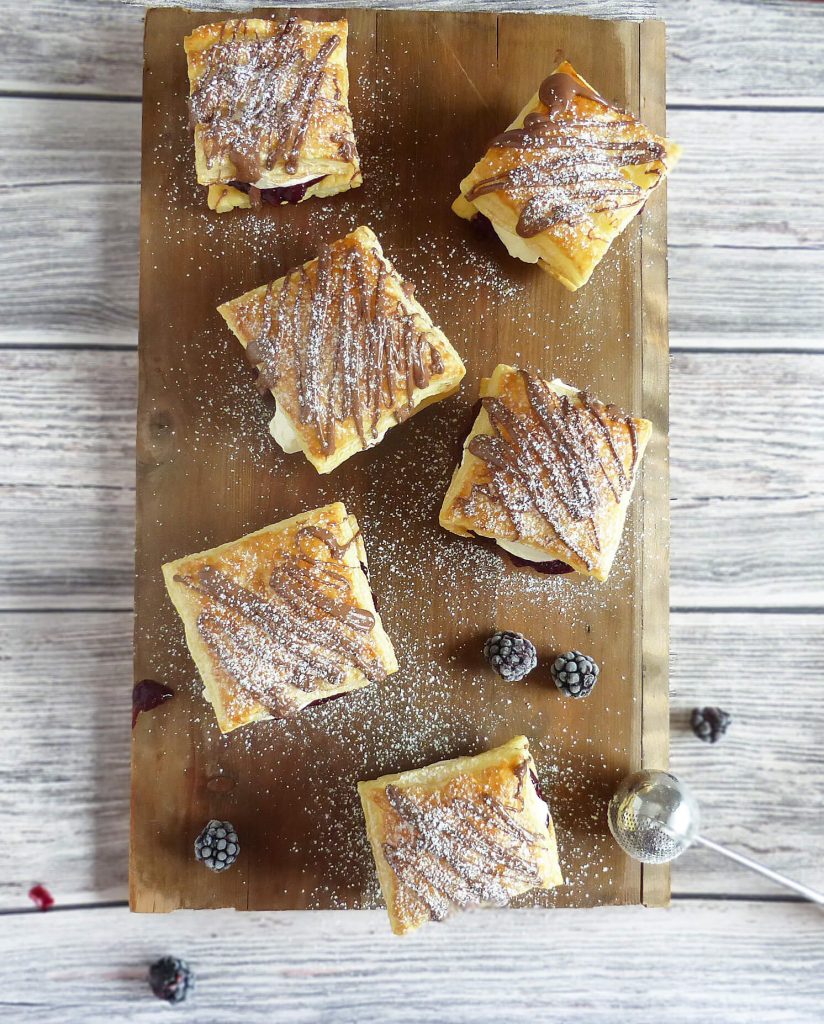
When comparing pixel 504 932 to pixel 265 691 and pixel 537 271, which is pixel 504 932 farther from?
pixel 537 271

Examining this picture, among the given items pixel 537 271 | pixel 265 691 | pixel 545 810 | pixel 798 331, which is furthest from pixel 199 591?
pixel 798 331

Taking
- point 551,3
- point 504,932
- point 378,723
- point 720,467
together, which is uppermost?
point 551,3

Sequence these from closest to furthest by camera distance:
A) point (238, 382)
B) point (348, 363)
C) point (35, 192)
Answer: point (348, 363) → point (238, 382) → point (35, 192)

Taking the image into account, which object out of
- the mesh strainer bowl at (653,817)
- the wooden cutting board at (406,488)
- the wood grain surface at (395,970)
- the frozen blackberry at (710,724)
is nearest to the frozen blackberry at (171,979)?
the wood grain surface at (395,970)

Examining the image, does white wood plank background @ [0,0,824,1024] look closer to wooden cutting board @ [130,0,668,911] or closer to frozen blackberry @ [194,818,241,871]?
wooden cutting board @ [130,0,668,911]

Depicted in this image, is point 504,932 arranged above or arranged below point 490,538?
below

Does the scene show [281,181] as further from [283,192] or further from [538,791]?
[538,791]
